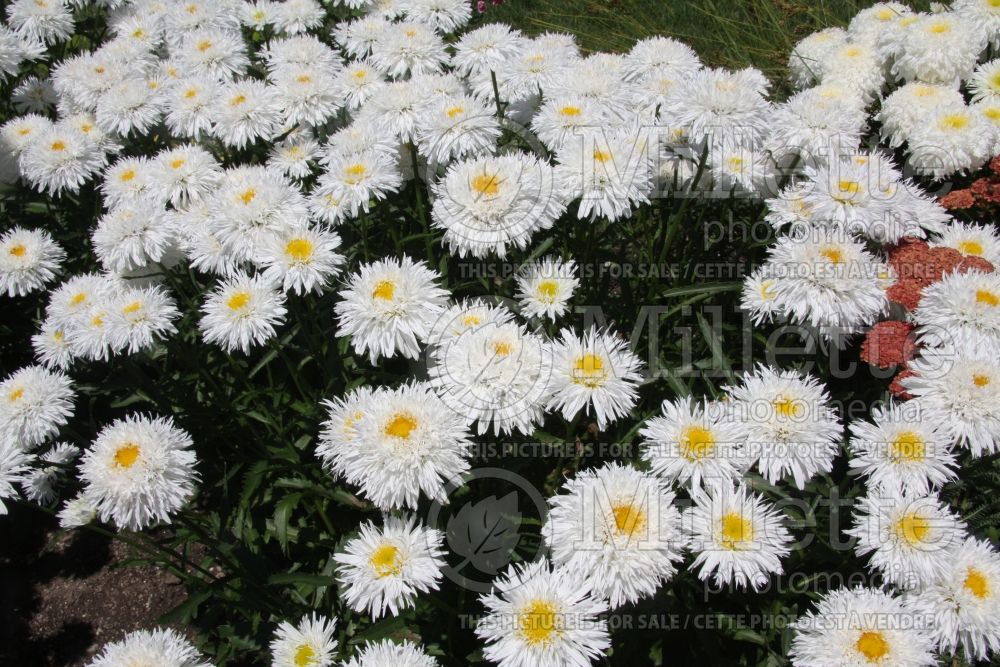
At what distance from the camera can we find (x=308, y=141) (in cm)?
346

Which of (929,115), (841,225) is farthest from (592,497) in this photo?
(929,115)

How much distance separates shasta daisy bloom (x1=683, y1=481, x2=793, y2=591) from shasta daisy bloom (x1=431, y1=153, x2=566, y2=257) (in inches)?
45.5

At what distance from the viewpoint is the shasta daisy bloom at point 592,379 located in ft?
7.24

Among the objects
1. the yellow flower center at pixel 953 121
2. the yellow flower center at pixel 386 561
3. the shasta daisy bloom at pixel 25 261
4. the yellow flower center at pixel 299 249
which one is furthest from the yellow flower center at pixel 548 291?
the shasta daisy bloom at pixel 25 261

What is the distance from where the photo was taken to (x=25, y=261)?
329 cm

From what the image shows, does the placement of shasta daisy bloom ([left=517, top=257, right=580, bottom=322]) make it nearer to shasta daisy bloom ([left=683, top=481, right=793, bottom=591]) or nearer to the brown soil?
shasta daisy bloom ([left=683, top=481, right=793, bottom=591])

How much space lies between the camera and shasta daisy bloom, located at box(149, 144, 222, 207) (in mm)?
3133

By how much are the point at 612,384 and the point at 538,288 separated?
616mm

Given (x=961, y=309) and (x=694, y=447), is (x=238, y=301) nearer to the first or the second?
(x=694, y=447)

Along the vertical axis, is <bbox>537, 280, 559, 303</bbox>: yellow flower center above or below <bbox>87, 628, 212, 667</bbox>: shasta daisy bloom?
above

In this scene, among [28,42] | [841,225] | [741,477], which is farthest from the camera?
[28,42]

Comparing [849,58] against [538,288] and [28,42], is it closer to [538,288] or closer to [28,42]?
[538,288]

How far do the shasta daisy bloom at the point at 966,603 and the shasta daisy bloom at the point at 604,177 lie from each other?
158 centimetres

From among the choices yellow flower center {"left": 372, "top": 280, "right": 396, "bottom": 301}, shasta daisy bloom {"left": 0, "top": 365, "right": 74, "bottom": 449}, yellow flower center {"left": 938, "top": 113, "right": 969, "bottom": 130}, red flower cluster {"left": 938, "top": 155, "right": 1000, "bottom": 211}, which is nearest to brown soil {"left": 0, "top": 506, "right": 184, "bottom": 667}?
shasta daisy bloom {"left": 0, "top": 365, "right": 74, "bottom": 449}
